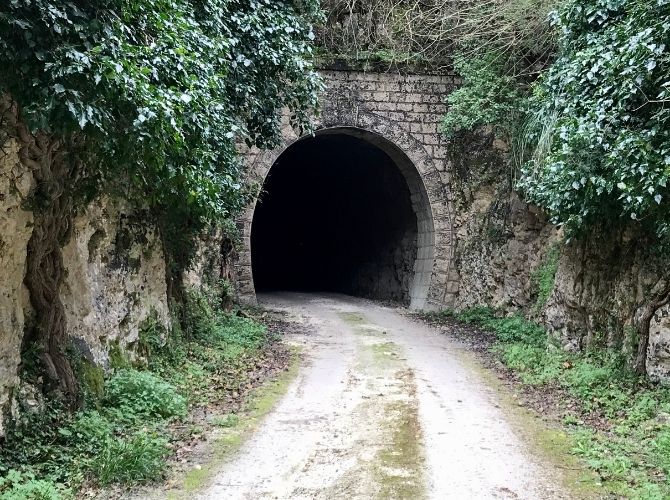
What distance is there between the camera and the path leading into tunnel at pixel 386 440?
4.27 metres

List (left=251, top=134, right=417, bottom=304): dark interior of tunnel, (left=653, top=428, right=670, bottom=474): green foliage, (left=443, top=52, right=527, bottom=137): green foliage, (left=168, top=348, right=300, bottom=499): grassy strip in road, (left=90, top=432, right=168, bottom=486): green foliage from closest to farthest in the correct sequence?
1. (left=90, top=432, right=168, bottom=486): green foliage
2. (left=168, top=348, right=300, bottom=499): grassy strip in road
3. (left=653, top=428, right=670, bottom=474): green foliage
4. (left=443, top=52, right=527, bottom=137): green foliage
5. (left=251, top=134, right=417, bottom=304): dark interior of tunnel

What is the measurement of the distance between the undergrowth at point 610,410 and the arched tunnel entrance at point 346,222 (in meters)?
5.69

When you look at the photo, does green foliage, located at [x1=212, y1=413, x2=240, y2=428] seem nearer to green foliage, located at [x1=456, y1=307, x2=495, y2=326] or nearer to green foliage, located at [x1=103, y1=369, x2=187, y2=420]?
green foliage, located at [x1=103, y1=369, x2=187, y2=420]

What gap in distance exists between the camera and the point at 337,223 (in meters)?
21.3

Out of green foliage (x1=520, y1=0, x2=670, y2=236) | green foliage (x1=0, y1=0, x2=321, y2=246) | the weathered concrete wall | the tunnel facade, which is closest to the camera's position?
green foliage (x1=0, y1=0, x2=321, y2=246)

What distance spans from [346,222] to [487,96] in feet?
30.4

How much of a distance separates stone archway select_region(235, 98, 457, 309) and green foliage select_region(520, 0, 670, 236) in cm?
553

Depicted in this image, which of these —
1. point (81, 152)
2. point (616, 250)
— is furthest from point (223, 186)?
point (616, 250)

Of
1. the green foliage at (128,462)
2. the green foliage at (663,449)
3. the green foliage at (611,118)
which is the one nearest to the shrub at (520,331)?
the green foliage at (611,118)

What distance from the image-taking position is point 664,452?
15.8 feet

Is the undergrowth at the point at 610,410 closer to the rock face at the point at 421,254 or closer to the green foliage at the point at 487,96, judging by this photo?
the rock face at the point at 421,254

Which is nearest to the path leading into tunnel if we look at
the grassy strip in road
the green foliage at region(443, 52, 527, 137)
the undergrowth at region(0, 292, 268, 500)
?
the grassy strip in road

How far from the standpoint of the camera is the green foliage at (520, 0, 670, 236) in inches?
225

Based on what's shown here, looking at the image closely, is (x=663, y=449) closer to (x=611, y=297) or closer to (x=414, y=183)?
(x=611, y=297)
